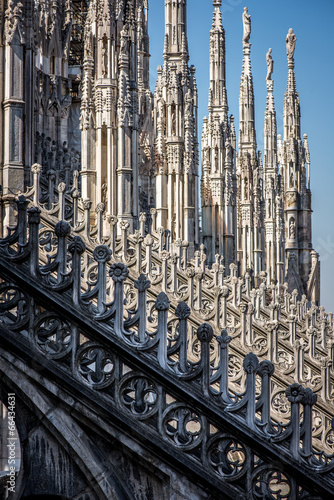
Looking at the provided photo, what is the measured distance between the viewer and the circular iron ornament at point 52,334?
6.69 meters

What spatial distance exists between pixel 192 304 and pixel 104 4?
26.3ft

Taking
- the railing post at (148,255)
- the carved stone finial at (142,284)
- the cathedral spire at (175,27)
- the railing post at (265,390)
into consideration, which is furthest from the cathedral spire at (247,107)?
the railing post at (265,390)

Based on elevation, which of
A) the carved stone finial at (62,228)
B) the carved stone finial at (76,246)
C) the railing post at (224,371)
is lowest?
the railing post at (224,371)

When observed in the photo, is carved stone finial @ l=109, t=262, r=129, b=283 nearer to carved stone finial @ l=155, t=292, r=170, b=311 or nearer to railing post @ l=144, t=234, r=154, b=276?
carved stone finial @ l=155, t=292, r=170, b=311

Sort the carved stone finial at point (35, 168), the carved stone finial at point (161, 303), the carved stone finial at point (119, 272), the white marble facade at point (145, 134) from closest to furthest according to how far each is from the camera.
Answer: the carved stone finial at point (161, 303) < the carved stone finial at point (119, 272) < the white marble facade at point (145, 134) < the carved stone finial at point (35, 168)

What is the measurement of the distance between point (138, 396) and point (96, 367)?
14.5 inches

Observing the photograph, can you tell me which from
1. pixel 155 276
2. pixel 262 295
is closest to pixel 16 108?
pixel 155 276

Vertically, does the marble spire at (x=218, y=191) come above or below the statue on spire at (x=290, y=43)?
below

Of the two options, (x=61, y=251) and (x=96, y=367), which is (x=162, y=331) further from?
(x=61, y=251)

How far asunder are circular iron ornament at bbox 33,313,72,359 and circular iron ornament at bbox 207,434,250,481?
4.05 feet

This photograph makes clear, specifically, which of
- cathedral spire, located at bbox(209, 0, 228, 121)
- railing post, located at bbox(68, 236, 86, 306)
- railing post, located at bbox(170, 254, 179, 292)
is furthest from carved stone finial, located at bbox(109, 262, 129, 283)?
cathedral spire, located at bbox(209, 0, 228, 121)

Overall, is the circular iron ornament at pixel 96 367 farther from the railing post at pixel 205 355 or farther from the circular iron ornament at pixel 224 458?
the circular iron ornament at pixel 224 458

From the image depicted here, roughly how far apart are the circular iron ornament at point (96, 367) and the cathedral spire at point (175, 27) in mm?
24730

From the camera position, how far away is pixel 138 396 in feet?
22.0
